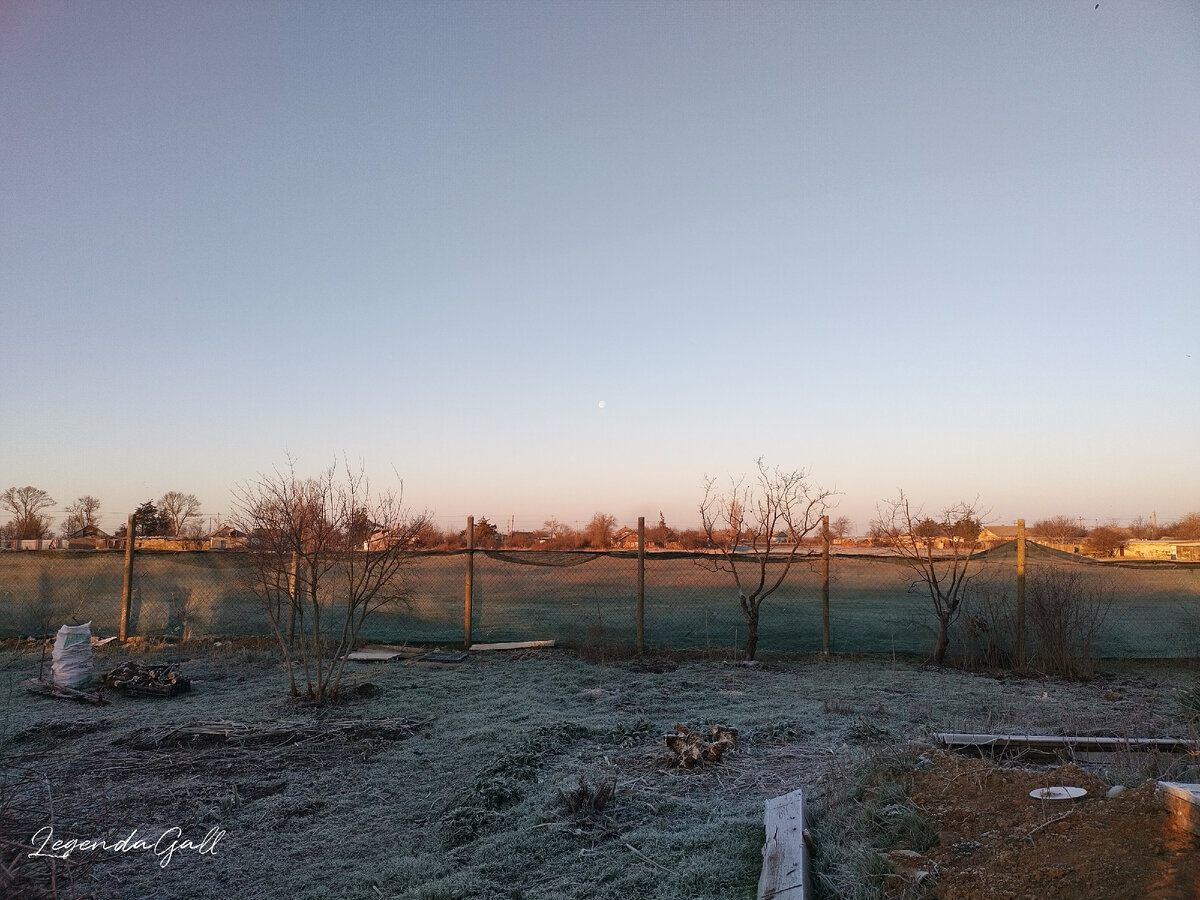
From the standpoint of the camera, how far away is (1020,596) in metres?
9.93

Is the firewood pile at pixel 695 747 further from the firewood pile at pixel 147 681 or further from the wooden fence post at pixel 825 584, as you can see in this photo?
the firewood pile at pixel 147 681

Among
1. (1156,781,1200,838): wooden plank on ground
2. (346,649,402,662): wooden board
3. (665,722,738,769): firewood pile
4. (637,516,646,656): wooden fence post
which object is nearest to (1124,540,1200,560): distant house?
(637,516,646,656): wooden fence post

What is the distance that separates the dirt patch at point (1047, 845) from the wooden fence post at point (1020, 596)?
6.55m

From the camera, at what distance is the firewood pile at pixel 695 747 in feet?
17.4

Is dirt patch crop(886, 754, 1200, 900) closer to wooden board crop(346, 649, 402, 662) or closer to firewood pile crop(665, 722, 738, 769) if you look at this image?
firewood pile crop(665, 722, 738, 769)

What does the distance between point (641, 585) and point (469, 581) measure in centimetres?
253

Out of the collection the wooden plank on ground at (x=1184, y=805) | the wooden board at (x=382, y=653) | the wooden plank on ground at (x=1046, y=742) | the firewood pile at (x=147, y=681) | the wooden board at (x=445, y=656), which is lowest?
the wooden board at (x=445, y=656)

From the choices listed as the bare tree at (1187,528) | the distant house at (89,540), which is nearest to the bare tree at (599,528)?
the distant house at (89,540)

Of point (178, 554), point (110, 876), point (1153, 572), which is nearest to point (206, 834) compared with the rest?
point (110, 876)

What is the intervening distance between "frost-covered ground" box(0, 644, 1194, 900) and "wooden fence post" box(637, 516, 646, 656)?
1427 mm

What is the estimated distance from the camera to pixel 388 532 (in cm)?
855

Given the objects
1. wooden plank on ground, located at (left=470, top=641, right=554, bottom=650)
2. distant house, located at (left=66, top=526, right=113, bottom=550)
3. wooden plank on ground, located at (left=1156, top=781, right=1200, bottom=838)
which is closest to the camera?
wooden plank on ground, located at (left=1156, top=781, right=1200, bottom=838)

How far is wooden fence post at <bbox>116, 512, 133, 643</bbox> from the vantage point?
1136 cm

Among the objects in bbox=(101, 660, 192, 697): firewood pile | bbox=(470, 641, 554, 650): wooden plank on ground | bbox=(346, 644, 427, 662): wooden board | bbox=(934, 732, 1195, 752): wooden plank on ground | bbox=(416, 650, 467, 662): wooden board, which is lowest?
bbox=(416, 650, 467, 662): wooden board
